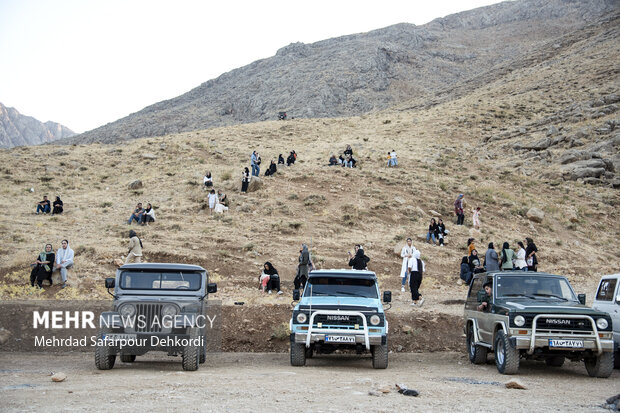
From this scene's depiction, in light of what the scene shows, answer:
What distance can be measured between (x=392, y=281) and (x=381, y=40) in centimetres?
11655

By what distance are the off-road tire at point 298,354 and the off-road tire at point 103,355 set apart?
3246 millimetres

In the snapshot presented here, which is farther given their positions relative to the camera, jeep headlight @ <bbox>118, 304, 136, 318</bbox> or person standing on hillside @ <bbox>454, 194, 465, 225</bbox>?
person standing on hillside @ <bbox>454, 194, 465, 225</bbox>

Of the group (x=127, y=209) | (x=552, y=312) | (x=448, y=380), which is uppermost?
(x=127, y=209)

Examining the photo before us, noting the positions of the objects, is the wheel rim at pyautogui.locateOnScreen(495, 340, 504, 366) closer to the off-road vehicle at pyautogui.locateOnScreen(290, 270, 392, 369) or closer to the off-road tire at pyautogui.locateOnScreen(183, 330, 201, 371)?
the off-road vehicle at pyautogui.locateOnScreen(290, 270, 392, 369)

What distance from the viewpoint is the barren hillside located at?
2369cm

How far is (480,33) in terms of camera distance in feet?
460

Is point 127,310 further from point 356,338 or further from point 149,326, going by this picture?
point 356,338

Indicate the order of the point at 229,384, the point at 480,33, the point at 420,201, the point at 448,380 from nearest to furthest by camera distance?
1. the point at 229,384
2. the point at 448,380
3. the point at 420,201
4. the point at 480,33

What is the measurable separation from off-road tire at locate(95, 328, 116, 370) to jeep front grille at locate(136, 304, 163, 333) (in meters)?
0.55

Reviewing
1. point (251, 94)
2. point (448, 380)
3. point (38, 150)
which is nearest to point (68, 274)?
point (448, 380)

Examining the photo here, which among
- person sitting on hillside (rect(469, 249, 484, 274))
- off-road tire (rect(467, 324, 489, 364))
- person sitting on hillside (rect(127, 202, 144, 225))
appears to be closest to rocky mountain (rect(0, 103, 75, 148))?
person sitting on hillside (rect(127, 202, 144, 225))

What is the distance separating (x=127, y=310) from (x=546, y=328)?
23.5 ft

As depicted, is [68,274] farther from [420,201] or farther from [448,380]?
[420,201]

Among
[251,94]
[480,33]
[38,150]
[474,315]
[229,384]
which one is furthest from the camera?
[480,33]
